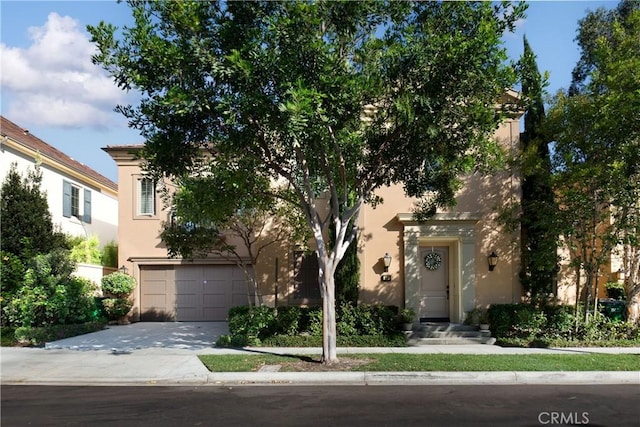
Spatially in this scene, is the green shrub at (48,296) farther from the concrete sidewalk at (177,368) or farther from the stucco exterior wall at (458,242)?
the stucco exterior wall at (458,242)

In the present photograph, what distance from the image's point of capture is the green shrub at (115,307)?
1747 centimetres

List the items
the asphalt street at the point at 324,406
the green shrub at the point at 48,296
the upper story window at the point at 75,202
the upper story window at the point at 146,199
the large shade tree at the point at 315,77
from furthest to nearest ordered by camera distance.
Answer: the upper story window at the point at 75,202 < the upper story window at the point at 146,199 < the green shrub at the point at 48,296 < the large shade tree at the point at 315,77 < the asphalt street at the point at 324,406

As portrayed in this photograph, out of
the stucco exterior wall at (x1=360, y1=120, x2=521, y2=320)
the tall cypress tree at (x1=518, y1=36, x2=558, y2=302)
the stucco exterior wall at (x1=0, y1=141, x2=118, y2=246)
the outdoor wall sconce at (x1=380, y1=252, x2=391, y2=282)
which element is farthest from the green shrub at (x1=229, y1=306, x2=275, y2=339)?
the stucco exterior wall at (x1=0, y1=141, x2=118, y2=246)

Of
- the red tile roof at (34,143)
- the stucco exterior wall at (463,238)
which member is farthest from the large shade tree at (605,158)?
the red tile roof at (34,143)

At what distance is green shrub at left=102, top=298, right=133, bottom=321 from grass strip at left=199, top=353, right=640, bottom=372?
6.89 meters

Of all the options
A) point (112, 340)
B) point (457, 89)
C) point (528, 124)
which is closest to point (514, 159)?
point (528, 124)

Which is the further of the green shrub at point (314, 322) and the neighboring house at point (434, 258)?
the neighboring house at point (434, 258)

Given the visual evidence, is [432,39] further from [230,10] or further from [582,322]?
[582,322]

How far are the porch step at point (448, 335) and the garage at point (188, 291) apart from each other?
680 centimetres

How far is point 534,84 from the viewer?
10250mm

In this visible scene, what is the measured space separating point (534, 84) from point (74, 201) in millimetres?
19028

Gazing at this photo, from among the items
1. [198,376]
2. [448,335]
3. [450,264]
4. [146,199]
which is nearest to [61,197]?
[146,199]

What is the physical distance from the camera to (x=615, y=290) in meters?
17.2

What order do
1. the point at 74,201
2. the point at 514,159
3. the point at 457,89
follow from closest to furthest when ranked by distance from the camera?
the point at 457,89 → the point at 514,159 → the point at 74,201
